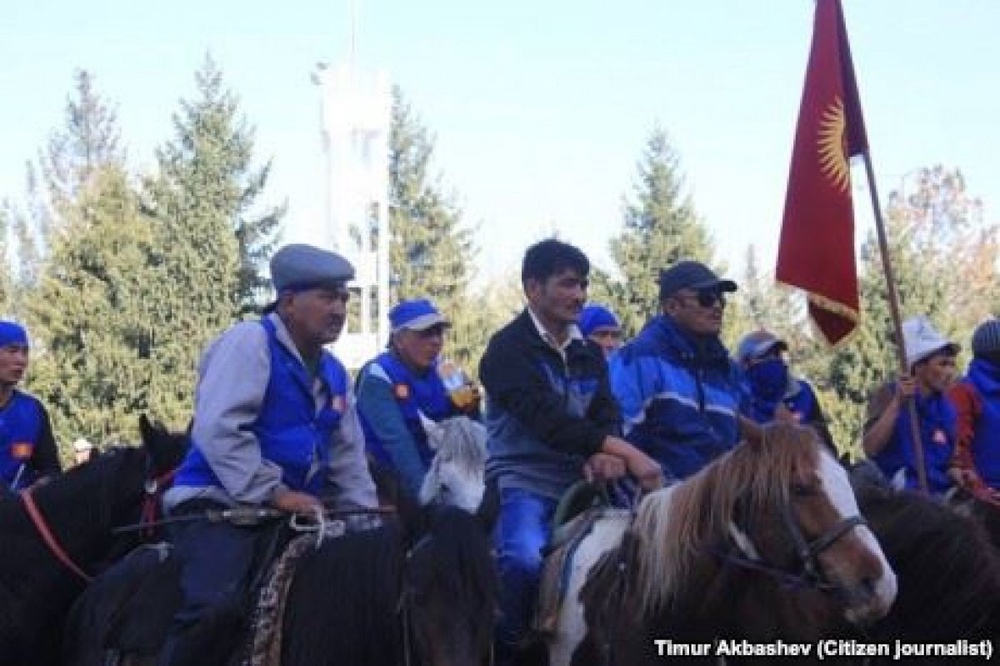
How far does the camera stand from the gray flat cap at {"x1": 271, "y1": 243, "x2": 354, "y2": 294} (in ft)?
18.0

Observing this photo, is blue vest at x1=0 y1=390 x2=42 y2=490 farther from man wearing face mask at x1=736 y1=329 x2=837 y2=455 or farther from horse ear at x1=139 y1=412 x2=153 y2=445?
man wearing face mask at x1=736 y1=329 x2=837 y2=455

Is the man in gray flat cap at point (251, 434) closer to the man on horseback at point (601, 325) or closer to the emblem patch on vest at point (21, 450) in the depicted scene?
the emblem patch on vest at point (21, 450)

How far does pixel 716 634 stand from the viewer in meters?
5.43

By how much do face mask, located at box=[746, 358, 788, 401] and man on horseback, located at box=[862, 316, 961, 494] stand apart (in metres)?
1.58

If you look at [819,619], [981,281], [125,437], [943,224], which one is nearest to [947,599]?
[819,619]

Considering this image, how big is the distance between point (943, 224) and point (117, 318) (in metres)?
37.6

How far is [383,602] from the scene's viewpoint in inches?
192

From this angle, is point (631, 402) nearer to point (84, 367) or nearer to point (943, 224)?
point (84, 367)

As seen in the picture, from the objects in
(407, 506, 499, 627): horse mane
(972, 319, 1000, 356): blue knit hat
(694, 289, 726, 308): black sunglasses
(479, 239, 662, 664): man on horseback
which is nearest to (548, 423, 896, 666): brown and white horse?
(479, 239, 662, 664): man on horseback

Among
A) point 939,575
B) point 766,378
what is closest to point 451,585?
point 939,575

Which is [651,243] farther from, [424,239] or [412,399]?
[412,399]

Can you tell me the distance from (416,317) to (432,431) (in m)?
1.79

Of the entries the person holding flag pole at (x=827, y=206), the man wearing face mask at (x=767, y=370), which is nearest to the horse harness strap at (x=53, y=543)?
the person holding flag pole at (x=827, y=206)

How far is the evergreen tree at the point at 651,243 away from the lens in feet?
94.8
